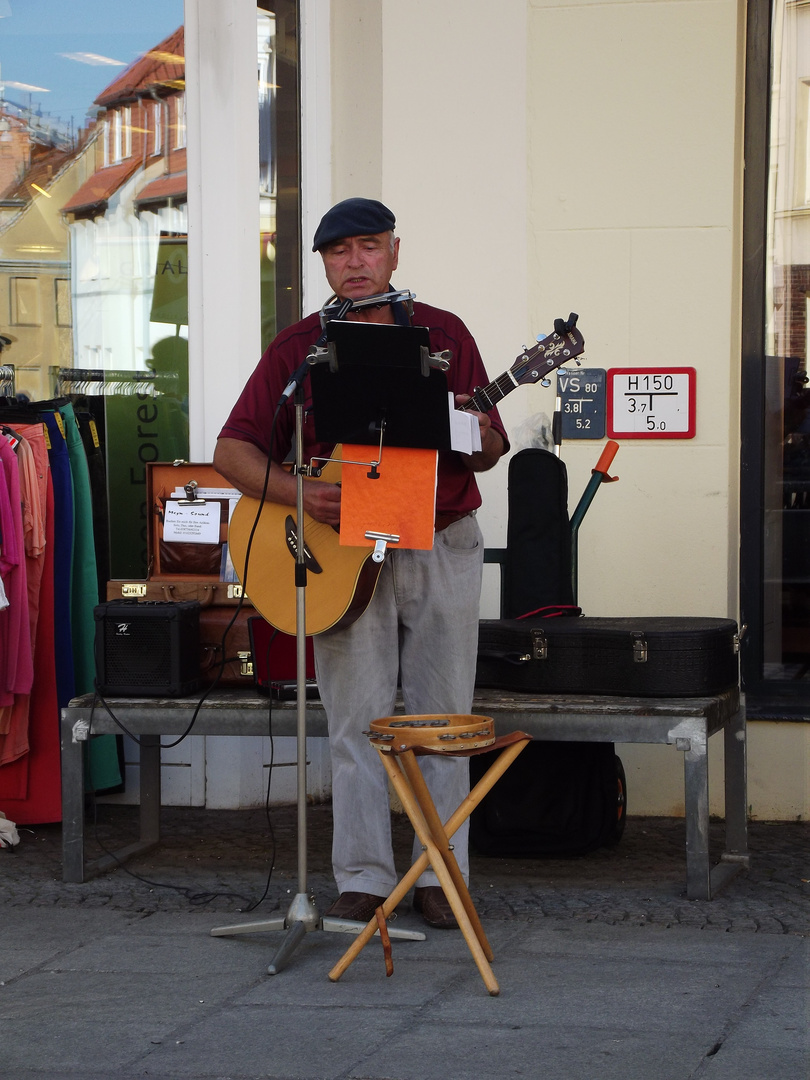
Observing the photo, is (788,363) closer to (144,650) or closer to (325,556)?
(325,556)

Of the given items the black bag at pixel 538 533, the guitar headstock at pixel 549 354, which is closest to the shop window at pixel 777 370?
the black bag at pixel 538 533

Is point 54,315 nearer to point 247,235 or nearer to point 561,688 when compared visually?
point 247,235

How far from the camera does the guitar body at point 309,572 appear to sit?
11.1 ft

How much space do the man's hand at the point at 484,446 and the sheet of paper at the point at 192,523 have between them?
4.41 feet

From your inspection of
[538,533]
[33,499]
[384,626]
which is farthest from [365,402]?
[33,499]

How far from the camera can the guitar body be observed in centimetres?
338

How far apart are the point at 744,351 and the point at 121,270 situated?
248 centimetres

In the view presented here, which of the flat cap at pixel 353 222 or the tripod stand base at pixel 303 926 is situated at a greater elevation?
the flat cap at pixel 353 222

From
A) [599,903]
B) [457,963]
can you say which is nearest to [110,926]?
[457,963]

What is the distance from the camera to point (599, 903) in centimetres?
375

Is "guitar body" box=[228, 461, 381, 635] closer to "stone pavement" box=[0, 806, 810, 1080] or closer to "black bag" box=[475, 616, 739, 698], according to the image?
"black bag" box=[475, 616, 739, 698]

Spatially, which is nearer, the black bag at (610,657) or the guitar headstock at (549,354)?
the guitar headstock at (549,354)

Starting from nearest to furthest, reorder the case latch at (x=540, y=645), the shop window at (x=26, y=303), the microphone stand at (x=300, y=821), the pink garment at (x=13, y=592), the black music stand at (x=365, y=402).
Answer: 1. the black music stand at (x=365, y=402)
2. the microphone stand at (x=300, y=821)
3. the case latch at (x=540, y=645)
4. the pink garment at (x=13, y=592)
5. the shop window at (x=26, y=303)

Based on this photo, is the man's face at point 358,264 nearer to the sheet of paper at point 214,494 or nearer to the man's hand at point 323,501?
the man's hand at point 323,501
